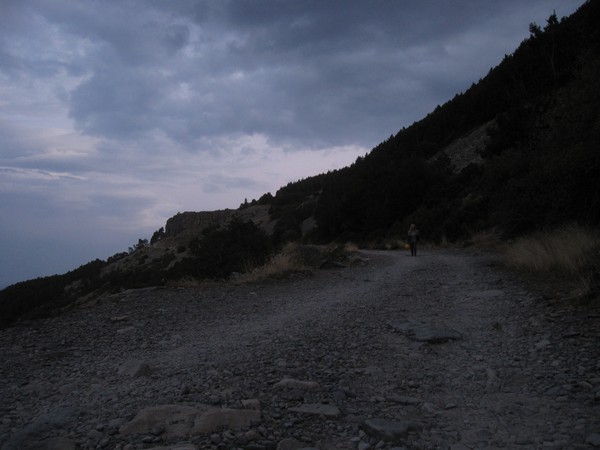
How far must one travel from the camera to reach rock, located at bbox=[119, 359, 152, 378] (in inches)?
173

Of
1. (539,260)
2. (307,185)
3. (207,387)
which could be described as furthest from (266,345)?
(307,185)

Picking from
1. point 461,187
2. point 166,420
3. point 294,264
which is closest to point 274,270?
point 294,264

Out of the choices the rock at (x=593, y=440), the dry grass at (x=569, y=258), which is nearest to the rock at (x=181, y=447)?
the rock at (x=593, y=440)

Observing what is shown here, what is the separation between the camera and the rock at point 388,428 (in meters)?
2.80

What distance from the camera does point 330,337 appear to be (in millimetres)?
5395

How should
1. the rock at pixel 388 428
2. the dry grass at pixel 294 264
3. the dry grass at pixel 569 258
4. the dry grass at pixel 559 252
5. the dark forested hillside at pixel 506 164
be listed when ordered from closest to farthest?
1. the rock at pixel 388 428
2. the dry grass at pixel 569 258
3. the dry grass at pixel 559 252
4. the dark forested hillside at pixel 506 164
5. the dry grass at pixel 294 264

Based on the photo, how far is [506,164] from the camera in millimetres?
19016

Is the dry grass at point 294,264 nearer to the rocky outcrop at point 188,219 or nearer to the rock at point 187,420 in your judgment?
the rock at point 187,420

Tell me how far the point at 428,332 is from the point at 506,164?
640 inches

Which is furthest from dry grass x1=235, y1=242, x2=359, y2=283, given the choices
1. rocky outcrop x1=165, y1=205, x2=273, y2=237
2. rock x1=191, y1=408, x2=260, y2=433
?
rocky outcrop x1=165, y1=205, x2=273, y2=237

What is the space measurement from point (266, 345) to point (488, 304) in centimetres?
388

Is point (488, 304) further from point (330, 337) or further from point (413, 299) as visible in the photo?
point (330, 337)

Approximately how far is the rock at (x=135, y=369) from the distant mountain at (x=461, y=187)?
6.20 meters

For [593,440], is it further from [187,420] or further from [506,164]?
[506,164]
